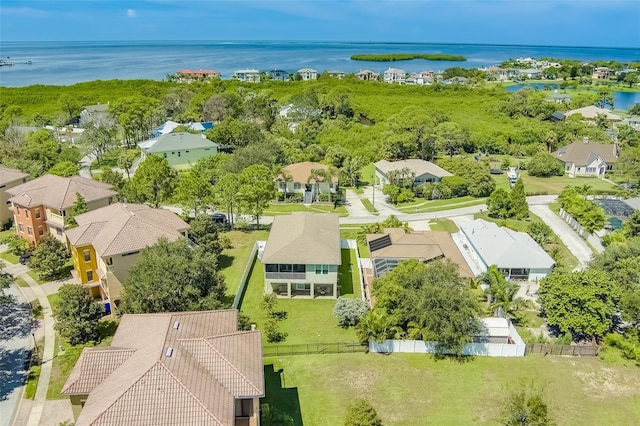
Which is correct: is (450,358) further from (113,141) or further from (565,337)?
(113,141)

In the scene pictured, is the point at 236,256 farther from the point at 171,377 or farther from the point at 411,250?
the point at 171,377

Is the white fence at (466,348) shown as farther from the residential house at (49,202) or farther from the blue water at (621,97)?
the blue water at (621,97)

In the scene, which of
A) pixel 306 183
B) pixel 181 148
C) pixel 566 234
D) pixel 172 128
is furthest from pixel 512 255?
pixel 172 128

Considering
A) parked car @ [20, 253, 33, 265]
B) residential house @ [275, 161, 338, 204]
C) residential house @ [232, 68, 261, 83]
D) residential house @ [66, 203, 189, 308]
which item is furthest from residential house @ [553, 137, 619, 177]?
residential house @ [232, 68, 261, 83]

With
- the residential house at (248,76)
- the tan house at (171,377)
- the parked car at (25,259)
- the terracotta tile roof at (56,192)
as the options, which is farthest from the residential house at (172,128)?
the residential house at (248,76)

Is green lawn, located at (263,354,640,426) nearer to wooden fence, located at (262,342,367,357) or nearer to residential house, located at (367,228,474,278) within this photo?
wooden fence, located at (262,342,367,357)

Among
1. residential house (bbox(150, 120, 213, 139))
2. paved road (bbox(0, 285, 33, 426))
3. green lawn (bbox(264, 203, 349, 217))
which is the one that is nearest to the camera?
paved road (bbox(0, 285, 33, 426))
